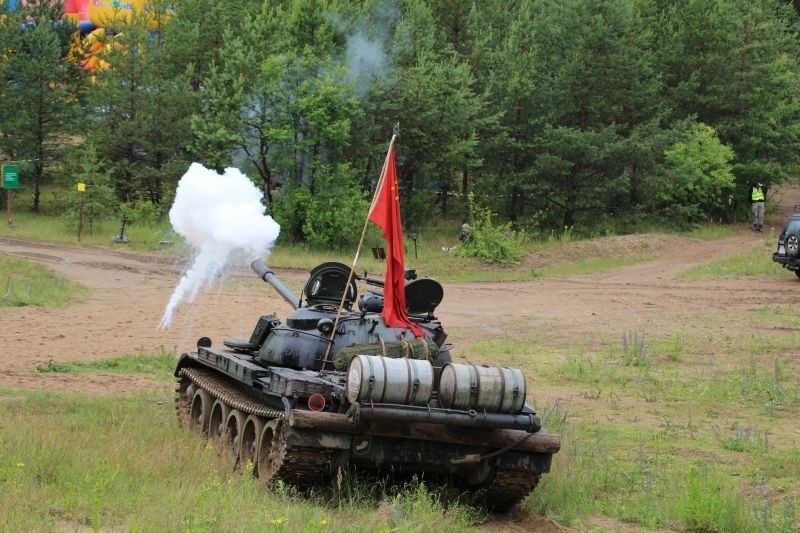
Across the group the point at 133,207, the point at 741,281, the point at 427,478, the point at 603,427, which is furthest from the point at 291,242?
Answer: the point at 427,478

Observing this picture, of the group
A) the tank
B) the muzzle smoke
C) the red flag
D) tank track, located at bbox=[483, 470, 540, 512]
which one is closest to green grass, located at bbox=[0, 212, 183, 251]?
the muzzle smoke

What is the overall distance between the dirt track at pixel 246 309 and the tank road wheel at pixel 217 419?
3319 millimetres

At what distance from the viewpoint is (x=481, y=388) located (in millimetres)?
10102

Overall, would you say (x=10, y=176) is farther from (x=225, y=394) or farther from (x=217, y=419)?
(x=225, y=394)

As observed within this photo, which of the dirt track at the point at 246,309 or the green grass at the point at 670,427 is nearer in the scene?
the green grass at the point at 670,427

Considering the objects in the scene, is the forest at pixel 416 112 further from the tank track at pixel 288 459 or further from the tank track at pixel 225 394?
the tank track at pixel 288 459

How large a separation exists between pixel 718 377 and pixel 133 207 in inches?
987

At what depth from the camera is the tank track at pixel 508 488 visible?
1058cm

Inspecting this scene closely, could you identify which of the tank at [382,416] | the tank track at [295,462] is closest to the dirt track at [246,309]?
the tank at [382,416]

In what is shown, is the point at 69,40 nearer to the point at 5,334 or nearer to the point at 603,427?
the point at 5,334

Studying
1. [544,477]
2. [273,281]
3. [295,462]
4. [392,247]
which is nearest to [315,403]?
[295,462]

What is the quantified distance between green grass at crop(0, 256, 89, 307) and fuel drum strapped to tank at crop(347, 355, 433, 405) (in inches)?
573

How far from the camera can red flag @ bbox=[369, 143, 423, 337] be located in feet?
39.2

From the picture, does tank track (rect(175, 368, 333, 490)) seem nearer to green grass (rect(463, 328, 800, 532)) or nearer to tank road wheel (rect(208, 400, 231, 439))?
tank road wheel (rect(208, 400, 231, 439))
